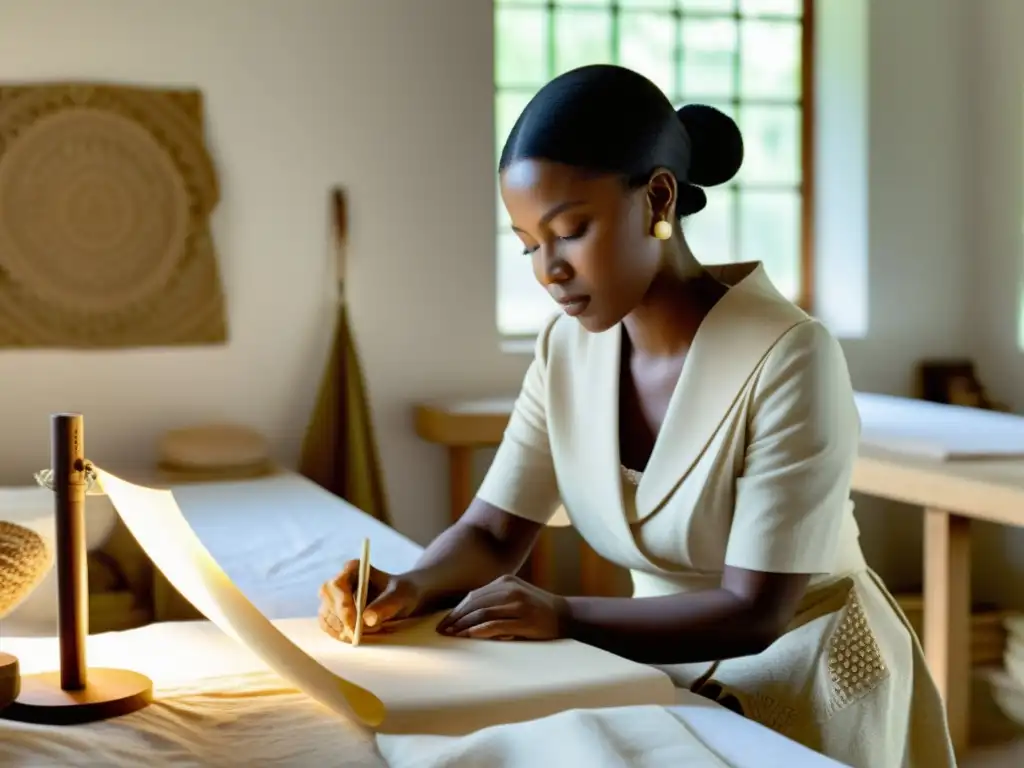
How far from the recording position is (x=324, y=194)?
3000 mm

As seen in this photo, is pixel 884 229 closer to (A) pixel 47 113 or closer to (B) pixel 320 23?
(B) pixel 320 23

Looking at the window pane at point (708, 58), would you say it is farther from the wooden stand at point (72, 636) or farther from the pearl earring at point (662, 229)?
the wooden stand at point (72, 636)

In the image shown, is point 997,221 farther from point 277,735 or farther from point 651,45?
point 277,735

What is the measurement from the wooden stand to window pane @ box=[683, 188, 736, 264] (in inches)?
106

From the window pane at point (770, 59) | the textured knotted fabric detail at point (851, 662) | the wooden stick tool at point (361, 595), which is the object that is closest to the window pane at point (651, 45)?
the window pane at point (770, 59)

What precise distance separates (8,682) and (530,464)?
67cm

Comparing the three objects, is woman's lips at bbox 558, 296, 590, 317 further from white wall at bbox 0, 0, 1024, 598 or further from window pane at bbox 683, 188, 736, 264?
window pane at bbox 683, 188, 736, 264

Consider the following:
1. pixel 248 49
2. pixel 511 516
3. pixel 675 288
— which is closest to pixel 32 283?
pixel 248 49

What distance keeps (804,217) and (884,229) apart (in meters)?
0.24

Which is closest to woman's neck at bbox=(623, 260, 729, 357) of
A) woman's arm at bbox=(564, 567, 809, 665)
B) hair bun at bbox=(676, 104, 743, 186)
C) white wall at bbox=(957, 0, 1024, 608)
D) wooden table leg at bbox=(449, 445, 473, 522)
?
hair bun at bbox=(676, 104, 743, 186)

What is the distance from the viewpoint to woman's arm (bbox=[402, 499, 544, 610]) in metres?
1.34

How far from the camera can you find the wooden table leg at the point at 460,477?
304 cm

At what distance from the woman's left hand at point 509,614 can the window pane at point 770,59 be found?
101 inches

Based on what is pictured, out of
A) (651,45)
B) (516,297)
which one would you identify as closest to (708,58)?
(651,45)
